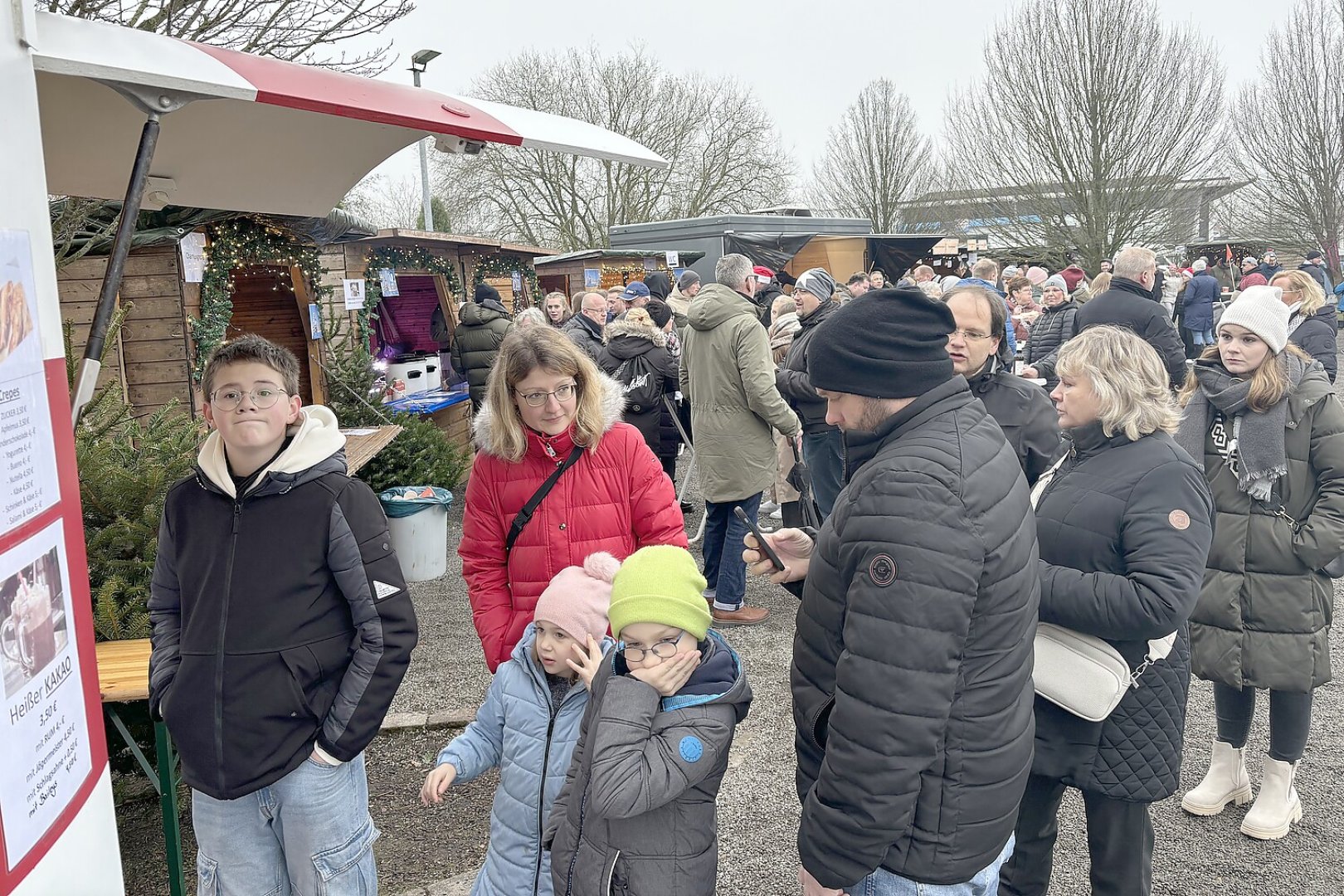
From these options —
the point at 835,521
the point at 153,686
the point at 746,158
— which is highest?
the point at 746,158

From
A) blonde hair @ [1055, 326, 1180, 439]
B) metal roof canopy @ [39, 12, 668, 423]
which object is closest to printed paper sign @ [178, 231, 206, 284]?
metal roof canopy @ [39, 12, 668, 423]

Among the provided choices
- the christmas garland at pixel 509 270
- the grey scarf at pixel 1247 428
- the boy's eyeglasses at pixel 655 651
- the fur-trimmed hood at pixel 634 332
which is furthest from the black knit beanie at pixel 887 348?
the christmas garland at pixel 509 270

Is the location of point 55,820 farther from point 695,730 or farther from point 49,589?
point 695,730

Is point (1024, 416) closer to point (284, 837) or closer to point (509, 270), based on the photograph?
point (284, 837)

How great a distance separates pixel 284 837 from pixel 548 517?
3.59ft

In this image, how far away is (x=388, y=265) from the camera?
32.9 feet

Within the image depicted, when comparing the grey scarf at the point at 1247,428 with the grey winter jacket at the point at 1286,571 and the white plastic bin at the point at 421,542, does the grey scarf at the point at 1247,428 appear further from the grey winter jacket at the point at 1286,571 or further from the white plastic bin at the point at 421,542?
the white plastic bin at the point at 421,542

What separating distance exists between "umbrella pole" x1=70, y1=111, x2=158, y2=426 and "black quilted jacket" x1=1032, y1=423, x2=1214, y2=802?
2270mm

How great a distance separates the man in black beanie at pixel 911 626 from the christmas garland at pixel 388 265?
27.0 ft

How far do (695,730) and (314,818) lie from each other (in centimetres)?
111

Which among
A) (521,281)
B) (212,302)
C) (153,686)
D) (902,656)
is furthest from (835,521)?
(521,281)

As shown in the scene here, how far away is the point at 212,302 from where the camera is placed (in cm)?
736

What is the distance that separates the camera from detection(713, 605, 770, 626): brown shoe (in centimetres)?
605

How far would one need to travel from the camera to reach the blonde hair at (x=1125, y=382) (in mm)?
2727
